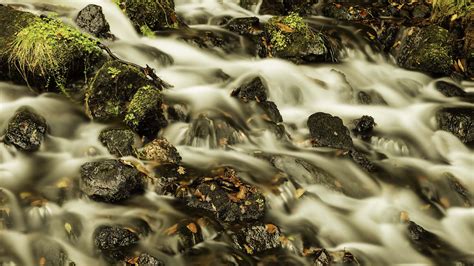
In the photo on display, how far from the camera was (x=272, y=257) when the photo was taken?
17.1 feet

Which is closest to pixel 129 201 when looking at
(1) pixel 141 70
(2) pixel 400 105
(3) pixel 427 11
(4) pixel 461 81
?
(1) pixel 141 70

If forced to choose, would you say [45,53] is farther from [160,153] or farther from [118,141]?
[160,153]

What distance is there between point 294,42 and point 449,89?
3.19 m

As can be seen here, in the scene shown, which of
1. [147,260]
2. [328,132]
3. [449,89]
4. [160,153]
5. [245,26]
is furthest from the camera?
[245,26]

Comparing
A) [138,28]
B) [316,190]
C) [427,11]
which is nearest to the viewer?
[316,190]

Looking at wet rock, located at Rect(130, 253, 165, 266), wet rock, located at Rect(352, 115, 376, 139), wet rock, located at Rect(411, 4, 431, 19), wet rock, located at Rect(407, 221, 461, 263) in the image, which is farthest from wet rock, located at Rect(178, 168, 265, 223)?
wet rock, located at Rect(411, 4, 431, 19)

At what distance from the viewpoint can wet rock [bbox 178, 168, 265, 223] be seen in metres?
5.59

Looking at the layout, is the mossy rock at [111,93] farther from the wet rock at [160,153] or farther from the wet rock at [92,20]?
the wet rock at [92,20]

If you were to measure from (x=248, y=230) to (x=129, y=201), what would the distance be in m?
1.46

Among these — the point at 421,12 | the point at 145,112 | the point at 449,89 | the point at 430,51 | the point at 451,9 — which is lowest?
the point at 145,112

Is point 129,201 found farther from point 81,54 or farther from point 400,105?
point 400,105

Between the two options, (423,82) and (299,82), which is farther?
(423,82)

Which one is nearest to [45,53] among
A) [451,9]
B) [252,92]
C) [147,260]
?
[252,92]

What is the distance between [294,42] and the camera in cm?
995
